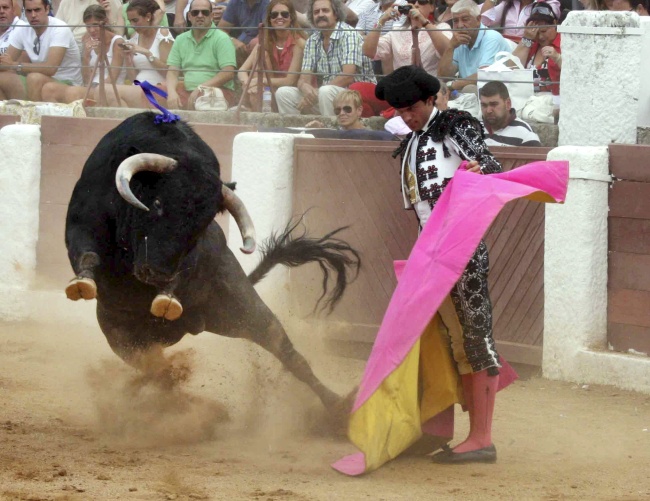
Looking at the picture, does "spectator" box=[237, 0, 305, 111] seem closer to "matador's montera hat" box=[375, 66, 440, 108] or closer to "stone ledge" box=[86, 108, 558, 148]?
"stone ledge" box=[86, 108, 558, 148]

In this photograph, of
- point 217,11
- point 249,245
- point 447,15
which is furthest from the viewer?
point 217,11

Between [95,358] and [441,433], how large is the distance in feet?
10.1

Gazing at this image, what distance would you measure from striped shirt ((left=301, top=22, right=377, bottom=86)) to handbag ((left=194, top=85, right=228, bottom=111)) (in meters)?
0.67

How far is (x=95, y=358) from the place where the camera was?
6.75m

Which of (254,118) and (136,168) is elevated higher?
(254,118)

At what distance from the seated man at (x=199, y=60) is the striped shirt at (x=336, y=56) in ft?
2.25

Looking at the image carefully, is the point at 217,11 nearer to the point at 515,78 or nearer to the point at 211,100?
the point at 211,100

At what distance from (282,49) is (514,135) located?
2.31 m

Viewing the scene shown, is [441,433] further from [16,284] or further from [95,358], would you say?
[16,284]

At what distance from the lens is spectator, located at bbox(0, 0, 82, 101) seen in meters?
9.02

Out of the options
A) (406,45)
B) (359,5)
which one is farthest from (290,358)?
(359,5)

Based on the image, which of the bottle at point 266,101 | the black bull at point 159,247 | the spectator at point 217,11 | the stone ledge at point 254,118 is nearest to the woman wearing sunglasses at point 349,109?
the stone ledge at point 254,118

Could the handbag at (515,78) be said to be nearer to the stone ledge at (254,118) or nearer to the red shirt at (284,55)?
the stone ledge at (254,118)

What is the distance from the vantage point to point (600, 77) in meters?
6.02
